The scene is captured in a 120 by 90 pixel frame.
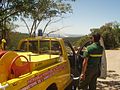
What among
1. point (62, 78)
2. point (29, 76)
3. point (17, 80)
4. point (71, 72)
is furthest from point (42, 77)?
point (71, 72)

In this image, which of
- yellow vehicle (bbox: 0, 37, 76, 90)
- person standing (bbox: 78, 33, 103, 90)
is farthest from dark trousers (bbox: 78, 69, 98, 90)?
yellow vehicle (bbox: 0, 37, 76, 90)

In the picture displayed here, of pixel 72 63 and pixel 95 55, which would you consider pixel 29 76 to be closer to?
pixel 95 55

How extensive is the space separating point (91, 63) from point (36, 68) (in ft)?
6.69

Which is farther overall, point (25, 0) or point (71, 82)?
point (25, 0)

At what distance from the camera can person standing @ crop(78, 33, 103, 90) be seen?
7689 mm

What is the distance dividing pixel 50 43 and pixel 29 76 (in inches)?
112

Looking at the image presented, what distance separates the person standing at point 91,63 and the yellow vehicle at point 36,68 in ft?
1.59

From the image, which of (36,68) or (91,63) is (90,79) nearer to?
(91,63)

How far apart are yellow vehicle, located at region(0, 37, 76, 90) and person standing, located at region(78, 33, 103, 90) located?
48 centimetres

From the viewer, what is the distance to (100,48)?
25.7 ft

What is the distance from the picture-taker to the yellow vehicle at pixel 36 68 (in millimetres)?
5398

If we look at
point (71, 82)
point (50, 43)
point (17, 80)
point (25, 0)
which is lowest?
point (71, 82)

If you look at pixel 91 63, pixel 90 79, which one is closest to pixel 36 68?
pixel 91 63

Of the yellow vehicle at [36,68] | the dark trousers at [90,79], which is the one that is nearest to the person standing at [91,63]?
the dark trousers at [90,79]
